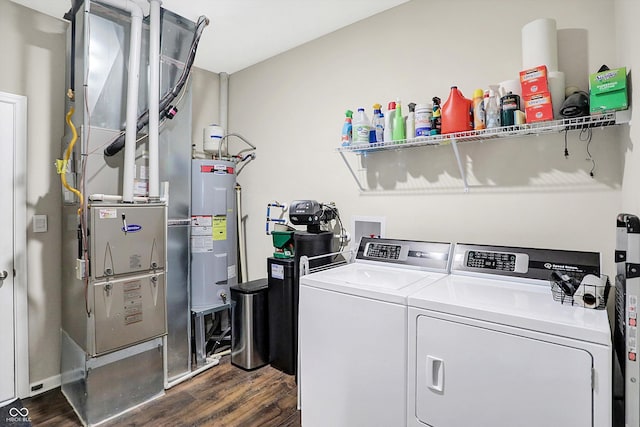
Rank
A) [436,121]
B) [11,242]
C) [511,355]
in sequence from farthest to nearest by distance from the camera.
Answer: [11,242]
[436,121]
[511,355]

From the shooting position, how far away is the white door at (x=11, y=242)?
2.30 m

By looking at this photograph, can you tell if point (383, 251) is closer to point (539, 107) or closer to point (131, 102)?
point (539, 107)

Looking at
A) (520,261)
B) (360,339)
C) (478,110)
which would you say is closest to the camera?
(360,339)

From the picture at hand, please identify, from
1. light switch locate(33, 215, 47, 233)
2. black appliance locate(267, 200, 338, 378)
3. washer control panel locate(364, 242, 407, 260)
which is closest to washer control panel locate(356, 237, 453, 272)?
washer control panel locate(364, 242, 407, 260)

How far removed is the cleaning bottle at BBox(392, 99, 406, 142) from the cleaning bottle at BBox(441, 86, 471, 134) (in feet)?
0.98

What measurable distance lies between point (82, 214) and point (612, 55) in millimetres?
3068

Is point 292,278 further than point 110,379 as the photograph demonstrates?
Yes

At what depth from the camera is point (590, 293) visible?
4.41 ft

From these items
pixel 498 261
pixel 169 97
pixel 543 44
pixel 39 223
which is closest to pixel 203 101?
pixel 169 97

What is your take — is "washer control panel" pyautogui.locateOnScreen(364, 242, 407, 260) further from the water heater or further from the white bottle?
the water heater

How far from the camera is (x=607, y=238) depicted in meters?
1.69

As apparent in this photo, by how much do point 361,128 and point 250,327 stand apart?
1819mm

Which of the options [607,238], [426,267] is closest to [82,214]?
[426,267]

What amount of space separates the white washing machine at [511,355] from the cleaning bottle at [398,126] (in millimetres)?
996
